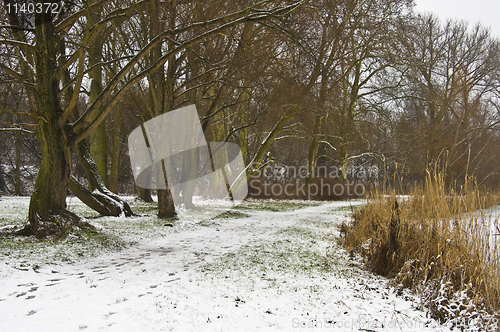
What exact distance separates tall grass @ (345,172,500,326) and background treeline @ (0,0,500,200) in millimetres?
1850

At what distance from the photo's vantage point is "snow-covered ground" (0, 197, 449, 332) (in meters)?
3.10

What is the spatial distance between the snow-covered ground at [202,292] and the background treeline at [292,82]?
3205 mm

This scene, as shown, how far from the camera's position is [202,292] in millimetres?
3812

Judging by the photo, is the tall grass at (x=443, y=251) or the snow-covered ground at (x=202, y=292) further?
the tall grass at (x=443, y=251)

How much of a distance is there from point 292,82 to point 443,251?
658 centimetres

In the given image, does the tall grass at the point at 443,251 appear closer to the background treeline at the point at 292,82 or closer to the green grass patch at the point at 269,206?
the background treeline at the point at 292,82

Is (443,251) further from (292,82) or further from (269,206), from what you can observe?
(269,206)

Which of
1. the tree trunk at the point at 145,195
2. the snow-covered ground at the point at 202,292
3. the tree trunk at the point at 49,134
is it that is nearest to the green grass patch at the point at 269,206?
the tree trunk at the point at 145,195

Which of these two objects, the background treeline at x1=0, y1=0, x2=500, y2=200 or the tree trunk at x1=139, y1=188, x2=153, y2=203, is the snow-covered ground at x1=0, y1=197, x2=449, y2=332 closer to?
the background treeline at x1=0, y1=0, x2=500, y2=200

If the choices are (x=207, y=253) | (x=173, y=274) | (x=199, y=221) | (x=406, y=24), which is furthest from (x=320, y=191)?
(x=173, y=274)

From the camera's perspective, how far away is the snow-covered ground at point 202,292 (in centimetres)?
310

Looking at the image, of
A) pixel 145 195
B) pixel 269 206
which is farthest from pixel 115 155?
pixel 269 206

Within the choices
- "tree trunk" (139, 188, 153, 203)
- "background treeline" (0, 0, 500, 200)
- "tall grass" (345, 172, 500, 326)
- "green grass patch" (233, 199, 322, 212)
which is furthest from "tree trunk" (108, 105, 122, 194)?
"tall grass" (345, 172, 500, 326)

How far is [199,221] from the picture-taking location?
373 inches
